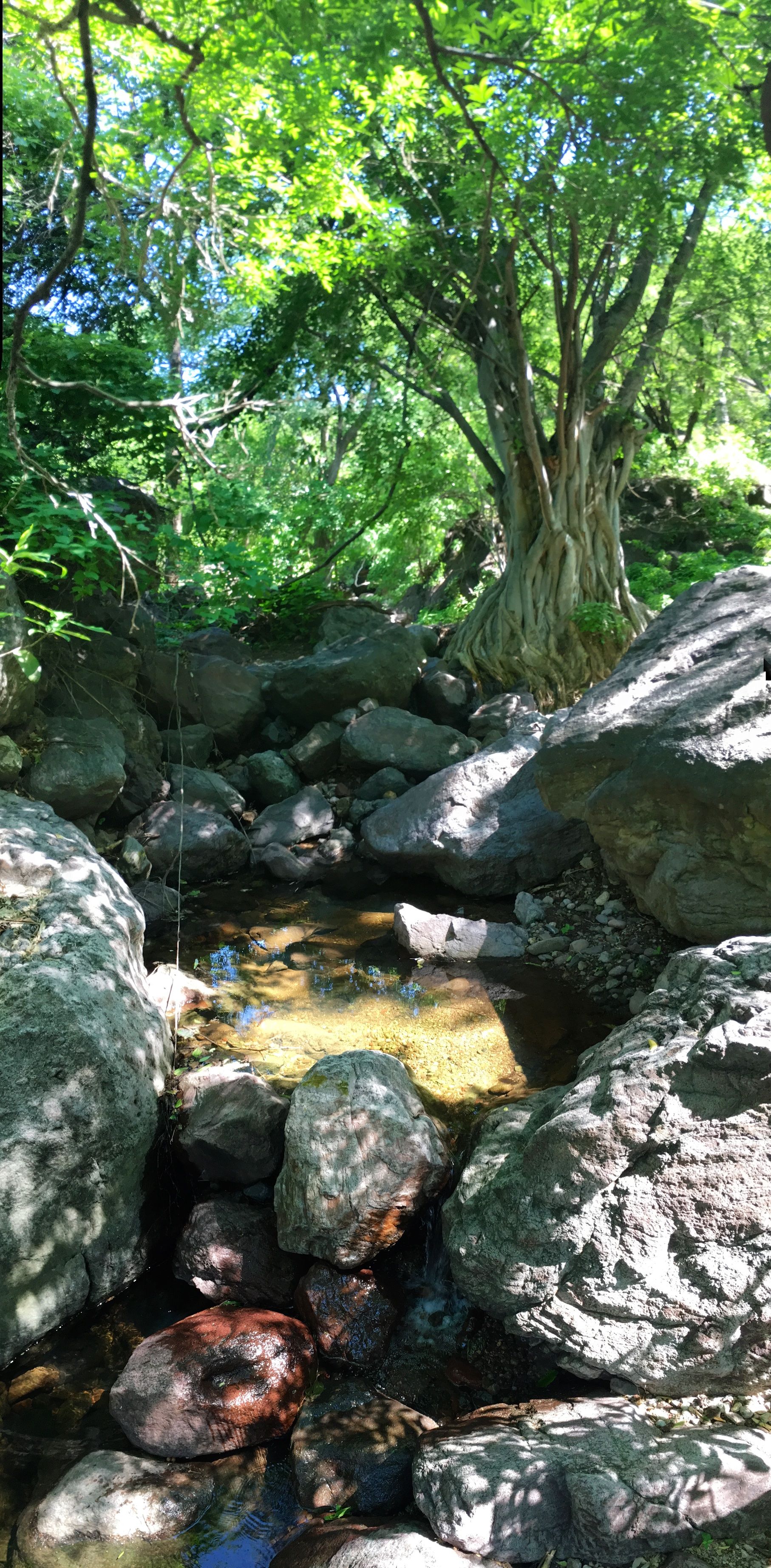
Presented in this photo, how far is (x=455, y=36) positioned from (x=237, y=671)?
698 centimetres

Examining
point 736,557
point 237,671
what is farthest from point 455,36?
point 736,557

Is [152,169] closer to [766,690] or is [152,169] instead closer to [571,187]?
[571,187]

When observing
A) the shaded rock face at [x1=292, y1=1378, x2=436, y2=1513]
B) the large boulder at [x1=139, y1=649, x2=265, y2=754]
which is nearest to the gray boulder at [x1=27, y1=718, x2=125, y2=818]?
the large boulder at [x1=139, y1=649, x2=265, y2=754]

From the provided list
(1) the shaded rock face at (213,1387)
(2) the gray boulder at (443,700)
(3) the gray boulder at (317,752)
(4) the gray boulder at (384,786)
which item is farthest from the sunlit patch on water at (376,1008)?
(2) the gray boulder at (443,700)

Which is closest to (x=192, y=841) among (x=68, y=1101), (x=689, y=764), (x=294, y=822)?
(x=294, y=822)

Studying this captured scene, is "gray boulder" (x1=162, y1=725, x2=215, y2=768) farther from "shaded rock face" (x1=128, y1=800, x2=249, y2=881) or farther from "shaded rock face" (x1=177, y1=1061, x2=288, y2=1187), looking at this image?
"shaded rock face" (x1=177, y1=1061, x2=288, y2=1187)

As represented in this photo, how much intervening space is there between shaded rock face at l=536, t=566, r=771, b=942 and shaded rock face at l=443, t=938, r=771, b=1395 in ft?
6.03

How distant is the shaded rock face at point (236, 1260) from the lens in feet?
12.9

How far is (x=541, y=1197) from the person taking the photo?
11.6ft

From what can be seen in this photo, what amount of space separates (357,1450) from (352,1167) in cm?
102

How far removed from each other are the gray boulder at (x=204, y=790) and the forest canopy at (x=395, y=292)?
5.50 ft

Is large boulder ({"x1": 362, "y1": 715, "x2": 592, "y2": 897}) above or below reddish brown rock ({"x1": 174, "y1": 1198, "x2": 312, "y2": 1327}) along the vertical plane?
above

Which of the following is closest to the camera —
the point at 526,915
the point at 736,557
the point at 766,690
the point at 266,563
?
the point at 766,690

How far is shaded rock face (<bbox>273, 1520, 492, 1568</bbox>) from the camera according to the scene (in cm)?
273
